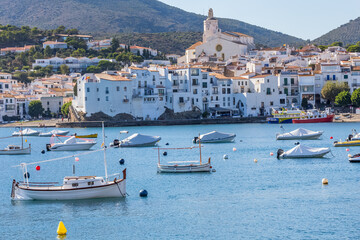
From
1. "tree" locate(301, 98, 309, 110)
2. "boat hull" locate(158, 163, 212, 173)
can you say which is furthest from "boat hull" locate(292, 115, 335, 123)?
"boat hull" locate(158, 163, 212, 173)

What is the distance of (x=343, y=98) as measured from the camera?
Answer: 88.0 m

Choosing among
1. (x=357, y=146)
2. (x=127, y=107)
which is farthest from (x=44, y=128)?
(x=357, y=146)

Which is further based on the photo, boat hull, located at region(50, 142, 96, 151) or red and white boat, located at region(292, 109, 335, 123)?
red and white boat, located at region(292, 109, 335, 123)

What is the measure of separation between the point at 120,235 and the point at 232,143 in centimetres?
3506

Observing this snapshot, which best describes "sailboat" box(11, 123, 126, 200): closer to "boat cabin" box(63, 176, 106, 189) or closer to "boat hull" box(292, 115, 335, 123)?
"boat cabin" box(63, 176, 106, 189)

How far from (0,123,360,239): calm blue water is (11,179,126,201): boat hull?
29cm

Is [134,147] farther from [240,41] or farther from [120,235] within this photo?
[240,41]

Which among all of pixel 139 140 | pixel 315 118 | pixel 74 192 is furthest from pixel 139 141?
pixel 315 118

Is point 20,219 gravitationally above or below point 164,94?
below

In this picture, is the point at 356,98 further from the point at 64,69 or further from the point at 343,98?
the point at 64,69

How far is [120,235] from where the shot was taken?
2433 cm

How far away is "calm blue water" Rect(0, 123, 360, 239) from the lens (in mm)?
24641

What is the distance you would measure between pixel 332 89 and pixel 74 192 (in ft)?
218

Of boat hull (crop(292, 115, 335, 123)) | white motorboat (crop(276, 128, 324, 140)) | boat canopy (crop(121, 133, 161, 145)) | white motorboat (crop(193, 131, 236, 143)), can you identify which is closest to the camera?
boat canopy (crop(121, 133, 161, 145))
